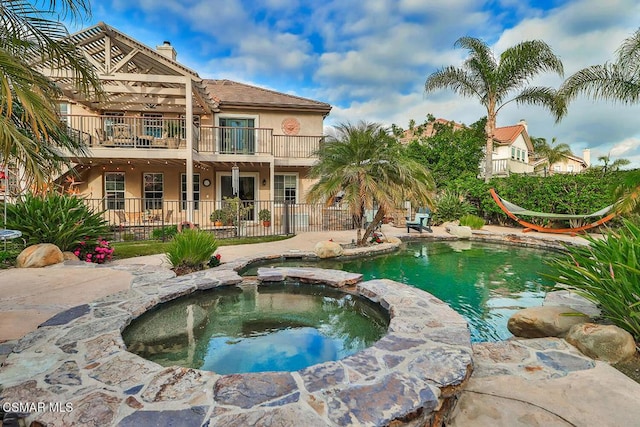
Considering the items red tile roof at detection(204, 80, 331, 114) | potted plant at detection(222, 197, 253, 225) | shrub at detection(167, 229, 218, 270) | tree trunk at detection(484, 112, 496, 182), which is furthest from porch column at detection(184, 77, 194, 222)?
tree trunk at detection(484, 112, 496, 182)

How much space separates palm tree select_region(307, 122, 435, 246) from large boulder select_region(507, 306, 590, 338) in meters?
4.98

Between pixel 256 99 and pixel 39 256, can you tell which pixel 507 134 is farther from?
pixel 39 256

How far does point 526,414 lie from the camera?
216cm

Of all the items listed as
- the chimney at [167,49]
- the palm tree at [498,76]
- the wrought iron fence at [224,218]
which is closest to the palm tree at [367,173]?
the wrought iron fence at [224,218]

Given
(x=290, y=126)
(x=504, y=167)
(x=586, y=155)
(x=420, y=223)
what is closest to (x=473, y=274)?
(x=420, y=223)

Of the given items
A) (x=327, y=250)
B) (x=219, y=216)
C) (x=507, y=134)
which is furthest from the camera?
(x=507, y=134)

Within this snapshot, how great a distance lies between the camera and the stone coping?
1970 mm

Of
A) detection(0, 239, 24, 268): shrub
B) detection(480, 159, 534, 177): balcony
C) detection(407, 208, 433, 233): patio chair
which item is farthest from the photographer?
detection(480, 159, 534, 177): balcony

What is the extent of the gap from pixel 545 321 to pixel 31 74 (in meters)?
6.66

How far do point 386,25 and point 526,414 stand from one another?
44.2ft

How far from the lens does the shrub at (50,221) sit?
23.0ft

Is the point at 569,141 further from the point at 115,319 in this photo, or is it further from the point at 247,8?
the point at 115,319

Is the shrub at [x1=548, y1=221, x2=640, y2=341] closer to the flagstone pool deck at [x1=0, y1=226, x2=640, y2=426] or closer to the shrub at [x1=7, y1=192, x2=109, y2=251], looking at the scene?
the flagstone pool deck at [x1=0, y1=226, x2=640, y2=426]

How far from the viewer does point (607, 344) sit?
9.60ft
